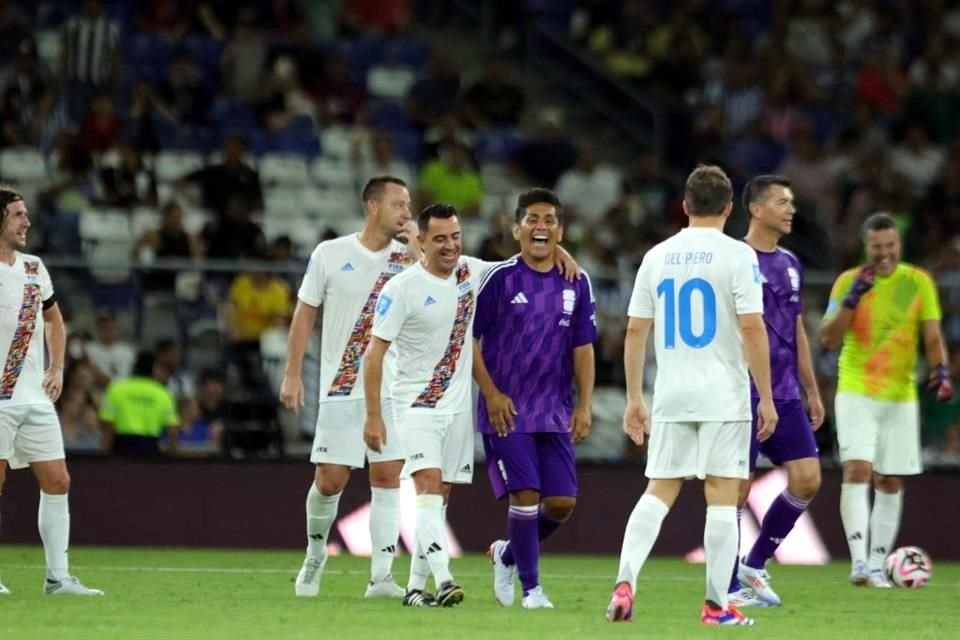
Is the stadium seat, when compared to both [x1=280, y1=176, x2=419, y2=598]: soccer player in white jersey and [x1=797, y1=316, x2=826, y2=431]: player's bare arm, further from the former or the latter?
[x1=797, y1=316, x2=826, y2=431]: player's bare arm

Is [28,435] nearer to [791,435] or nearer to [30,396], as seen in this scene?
[30,396]

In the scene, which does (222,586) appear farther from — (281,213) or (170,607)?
(281,213)

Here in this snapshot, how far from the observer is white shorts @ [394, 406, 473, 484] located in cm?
1204

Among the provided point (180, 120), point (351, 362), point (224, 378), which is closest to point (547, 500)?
point (351, 362)

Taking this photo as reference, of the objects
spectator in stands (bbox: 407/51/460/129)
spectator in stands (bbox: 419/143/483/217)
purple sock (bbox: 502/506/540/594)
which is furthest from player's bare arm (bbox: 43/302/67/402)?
spectator in stands (bbox: 407/51/460/129)

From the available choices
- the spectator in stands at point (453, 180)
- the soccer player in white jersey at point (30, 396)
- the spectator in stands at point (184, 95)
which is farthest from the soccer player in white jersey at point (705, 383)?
the spectator in stands at point (184, 95)

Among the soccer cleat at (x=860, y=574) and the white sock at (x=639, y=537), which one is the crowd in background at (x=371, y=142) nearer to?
the soccer cleat at (x=860, y=574)

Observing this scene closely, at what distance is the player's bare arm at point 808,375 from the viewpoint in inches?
529

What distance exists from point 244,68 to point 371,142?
76.8 inches

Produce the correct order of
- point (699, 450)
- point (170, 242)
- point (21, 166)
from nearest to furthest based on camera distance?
1. point (699, 450)
2. point (170, 242)
3. point (21, 166)

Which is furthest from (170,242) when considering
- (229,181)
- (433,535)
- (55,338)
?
(433,535)

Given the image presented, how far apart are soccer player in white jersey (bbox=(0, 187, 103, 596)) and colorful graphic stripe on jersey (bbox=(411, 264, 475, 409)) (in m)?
2.41

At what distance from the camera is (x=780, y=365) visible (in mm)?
13227

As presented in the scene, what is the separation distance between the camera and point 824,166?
2495cm
